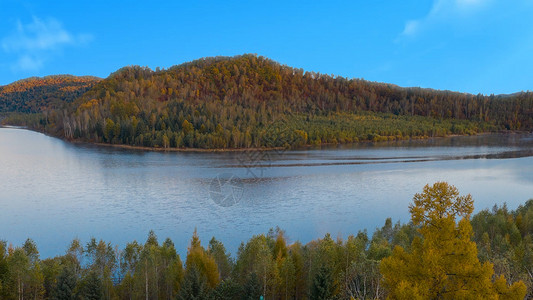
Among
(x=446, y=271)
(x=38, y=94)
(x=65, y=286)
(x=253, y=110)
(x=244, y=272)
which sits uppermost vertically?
(x=38, y=94)

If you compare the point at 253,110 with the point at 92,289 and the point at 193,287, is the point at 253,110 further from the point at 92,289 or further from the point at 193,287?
the point at 92,289

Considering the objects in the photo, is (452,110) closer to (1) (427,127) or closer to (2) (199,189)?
(1) (427,127)

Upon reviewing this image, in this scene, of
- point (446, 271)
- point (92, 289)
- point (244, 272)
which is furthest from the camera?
point (244, 272)

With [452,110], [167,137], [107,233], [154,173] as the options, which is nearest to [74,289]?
[107,233]

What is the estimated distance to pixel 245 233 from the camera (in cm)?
2005

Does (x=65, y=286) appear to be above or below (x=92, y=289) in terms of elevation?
above

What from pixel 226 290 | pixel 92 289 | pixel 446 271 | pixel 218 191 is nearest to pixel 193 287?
pixel 226 290

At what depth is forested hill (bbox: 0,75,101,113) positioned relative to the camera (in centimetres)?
13212

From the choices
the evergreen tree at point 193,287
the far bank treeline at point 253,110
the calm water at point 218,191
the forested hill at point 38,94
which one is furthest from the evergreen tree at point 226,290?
the forested hill at point 38,94

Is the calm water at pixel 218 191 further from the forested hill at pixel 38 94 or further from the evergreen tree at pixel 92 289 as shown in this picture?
the forested hill at pixel 38 94

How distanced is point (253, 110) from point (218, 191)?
5096 centimetres

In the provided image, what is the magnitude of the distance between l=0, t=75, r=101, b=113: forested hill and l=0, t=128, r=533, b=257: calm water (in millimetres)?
88008

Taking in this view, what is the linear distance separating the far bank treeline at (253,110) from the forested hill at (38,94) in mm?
15252

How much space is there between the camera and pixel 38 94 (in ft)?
468
